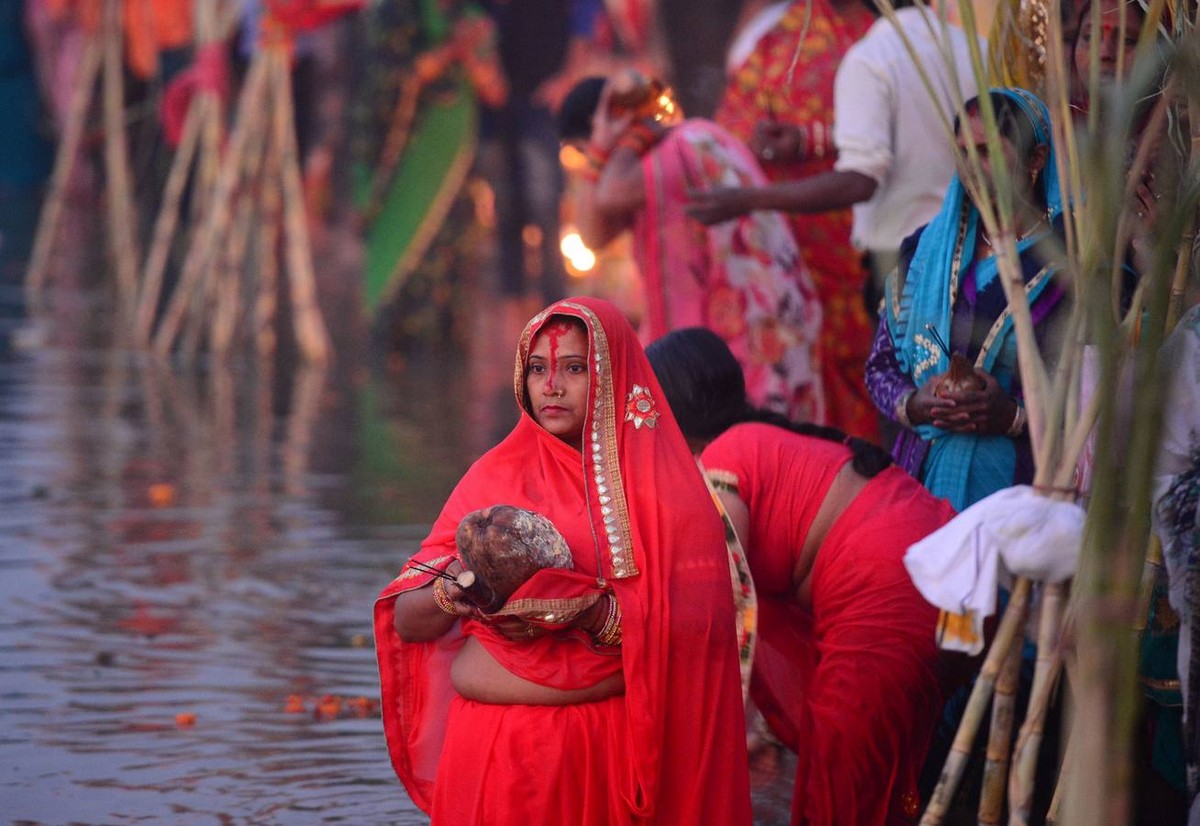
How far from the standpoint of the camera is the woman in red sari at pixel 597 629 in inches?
122

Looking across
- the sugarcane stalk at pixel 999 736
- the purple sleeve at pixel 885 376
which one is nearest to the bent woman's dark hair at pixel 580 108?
the purple sleeve at pixel 885 376

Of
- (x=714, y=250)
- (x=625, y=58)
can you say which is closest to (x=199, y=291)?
(x=625, y=58)

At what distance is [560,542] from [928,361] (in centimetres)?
106

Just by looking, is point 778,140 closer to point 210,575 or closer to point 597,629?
point 210,575

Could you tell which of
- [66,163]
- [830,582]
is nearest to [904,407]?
[830,582]

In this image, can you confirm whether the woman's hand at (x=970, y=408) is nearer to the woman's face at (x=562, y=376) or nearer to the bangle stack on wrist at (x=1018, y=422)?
the bangle stack on wrist at (x=1018, y=422)

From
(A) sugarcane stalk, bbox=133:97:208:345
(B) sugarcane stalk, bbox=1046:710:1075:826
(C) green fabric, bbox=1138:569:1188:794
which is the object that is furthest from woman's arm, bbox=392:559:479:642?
(A) sugarcane stalk, bbox=133:97:208:345

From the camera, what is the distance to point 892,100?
16.6 feet

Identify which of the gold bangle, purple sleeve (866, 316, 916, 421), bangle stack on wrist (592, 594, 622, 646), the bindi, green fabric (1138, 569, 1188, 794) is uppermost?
the bindi

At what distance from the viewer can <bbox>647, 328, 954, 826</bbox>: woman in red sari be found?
3.59 m

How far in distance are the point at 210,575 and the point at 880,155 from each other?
2539mm

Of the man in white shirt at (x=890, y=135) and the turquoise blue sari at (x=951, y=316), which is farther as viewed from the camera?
the man in white shirt at (x=890, y=135)

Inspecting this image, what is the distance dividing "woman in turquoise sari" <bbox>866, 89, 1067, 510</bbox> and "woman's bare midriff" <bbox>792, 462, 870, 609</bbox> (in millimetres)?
179

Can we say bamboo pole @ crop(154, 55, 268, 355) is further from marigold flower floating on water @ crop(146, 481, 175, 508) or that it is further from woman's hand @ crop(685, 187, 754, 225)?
woman's hand @ crop(685, 187, 754, 225)
